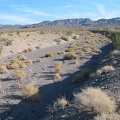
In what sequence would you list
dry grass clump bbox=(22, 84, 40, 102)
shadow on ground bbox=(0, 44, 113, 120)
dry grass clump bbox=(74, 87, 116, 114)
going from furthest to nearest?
dry grass clump bbox=(22, 84, 40, 102), shadow on ground bbox=(0, 44, 113, 120), dry grass clump bbox=(74, 87, 116, 114)

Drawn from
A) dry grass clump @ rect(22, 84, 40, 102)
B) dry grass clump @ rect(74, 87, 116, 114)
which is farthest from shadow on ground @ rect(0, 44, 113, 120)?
dry grass clump @ rect(74, 87, 116, 114)

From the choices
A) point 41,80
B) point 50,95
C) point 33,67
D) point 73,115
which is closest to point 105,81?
point 50,95

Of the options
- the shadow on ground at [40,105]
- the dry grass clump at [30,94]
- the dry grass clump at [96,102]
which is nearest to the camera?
the dry grass clump at [96,102]

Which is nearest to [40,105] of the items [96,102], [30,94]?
[30,94]

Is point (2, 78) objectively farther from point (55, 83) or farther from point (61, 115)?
point (61, 115)

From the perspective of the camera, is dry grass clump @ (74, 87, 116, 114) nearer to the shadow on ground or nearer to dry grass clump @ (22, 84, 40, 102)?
the shadow on ground

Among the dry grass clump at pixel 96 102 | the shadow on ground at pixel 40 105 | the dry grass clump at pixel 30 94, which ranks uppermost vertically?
the dry grass clump at pixel 96 102

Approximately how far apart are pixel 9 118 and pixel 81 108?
195 inches

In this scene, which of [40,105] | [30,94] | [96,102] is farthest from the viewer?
[30,94]

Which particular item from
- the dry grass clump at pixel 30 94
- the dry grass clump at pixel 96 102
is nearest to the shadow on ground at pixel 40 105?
the dry grass clump at pixel 30 94

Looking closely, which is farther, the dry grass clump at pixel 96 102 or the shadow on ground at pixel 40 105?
the shadow on ground at pixel 40 105

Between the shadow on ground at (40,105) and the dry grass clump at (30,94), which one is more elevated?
the dry grass clump at (30,94)

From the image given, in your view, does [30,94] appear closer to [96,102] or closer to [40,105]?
[40,105]

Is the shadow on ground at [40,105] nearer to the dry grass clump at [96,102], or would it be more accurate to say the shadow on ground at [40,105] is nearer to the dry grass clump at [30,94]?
the dry grass clump at [30,94]
